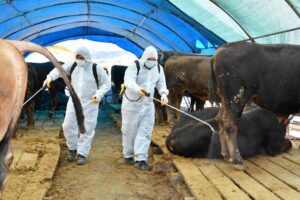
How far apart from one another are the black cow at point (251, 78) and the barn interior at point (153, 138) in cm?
69

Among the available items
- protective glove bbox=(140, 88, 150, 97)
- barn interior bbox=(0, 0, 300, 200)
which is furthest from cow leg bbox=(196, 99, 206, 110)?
protective glove bbox=(140, 88, 150, 97)

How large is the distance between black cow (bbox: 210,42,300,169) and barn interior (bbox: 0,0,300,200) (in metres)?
0.69

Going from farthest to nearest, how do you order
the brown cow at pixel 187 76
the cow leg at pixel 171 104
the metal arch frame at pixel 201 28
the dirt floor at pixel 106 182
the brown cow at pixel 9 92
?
the metal arch frame at pixel 201 28
the cow leg at pixel 171 104
the brown cow at pixel 187 76
the dirt floor at pixel 106 182
the brown cow at pixel 9 92

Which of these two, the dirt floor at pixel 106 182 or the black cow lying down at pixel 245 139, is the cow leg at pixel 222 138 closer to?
the black cow lying down at pixel 245 139

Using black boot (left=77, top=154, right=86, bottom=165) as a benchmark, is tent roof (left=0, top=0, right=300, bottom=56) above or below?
above

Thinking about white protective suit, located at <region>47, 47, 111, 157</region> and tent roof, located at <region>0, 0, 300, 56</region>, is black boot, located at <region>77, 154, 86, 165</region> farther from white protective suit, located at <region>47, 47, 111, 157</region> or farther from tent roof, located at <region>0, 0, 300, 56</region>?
tent roof, located at <region>0, 0, 300, 56</region>

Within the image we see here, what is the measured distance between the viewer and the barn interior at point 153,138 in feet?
16.6

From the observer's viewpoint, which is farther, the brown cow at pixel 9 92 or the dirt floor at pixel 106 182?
the dirt floor at pixel 106 182

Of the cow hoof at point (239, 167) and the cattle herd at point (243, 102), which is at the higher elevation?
the cattle herd at point (243, 102)

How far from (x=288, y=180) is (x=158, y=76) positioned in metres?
2.70

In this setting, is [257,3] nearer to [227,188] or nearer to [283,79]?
[283,79]

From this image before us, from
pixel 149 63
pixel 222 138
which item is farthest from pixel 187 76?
pixel 222 138

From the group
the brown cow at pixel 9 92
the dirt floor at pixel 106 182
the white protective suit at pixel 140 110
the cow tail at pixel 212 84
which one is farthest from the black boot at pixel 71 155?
the brown cow at pixel 9 92

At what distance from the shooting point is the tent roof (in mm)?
8320
